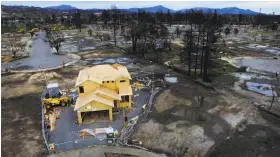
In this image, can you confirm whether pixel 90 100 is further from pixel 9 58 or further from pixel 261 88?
pixel 9 58

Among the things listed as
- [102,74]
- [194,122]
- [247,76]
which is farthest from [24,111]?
[247,76]

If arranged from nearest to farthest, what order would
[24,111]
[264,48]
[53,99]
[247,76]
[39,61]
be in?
[24,111]
[53,99]
[247,76]
[39,61]
[264,48]

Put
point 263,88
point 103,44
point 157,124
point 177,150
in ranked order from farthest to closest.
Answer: point 103,44, point 263,88, point 157,124, point 177,150

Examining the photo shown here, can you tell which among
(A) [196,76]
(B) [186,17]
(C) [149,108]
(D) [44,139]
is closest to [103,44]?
(A) [196,76]

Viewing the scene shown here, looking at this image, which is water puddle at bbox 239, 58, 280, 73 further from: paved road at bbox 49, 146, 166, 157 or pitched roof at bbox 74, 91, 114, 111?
paved road at bbox 49, 146, 166, 157

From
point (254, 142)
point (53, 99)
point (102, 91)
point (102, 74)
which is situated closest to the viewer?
point (254, 142)

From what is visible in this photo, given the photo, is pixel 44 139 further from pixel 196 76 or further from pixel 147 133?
pixel 196 76

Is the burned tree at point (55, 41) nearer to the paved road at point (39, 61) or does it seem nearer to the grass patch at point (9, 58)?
the paved road at point (39, 61)
